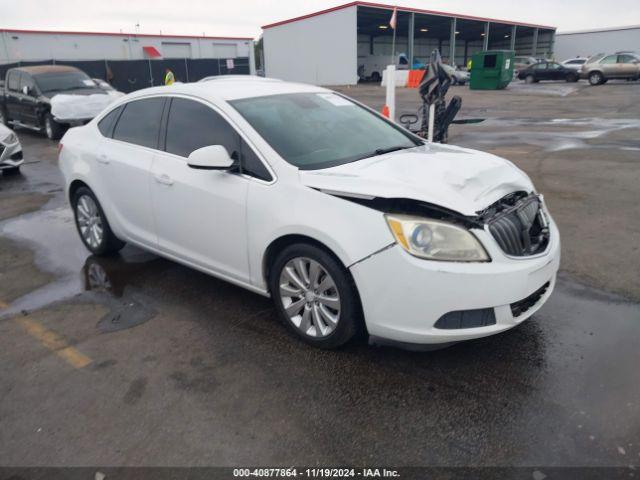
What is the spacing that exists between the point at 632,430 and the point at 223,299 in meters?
2.97

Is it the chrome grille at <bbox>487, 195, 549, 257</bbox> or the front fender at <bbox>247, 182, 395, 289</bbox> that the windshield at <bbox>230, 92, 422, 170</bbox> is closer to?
the front fender at <bbox>247, 182, 395, 289</bbox>

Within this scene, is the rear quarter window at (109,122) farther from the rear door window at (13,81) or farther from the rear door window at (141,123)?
the rear door window at (13,81)

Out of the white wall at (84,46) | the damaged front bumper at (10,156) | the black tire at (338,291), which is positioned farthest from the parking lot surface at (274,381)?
the white wall at (84,46)

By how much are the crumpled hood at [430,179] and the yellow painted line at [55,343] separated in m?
1.94

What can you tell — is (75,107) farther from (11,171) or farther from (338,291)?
(338,291)

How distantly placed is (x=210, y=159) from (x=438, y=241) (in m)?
1.65

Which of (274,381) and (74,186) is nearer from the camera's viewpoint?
(274,381)

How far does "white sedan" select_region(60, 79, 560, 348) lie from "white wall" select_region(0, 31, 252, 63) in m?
38.5

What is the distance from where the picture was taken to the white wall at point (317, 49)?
41312 mm

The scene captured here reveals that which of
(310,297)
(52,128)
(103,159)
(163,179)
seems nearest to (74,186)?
(103,159)

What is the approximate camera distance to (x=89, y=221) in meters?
5.29

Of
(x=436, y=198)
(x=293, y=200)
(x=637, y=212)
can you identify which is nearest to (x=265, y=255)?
(x=293, y=200)

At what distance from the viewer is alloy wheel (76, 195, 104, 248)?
5.16 m

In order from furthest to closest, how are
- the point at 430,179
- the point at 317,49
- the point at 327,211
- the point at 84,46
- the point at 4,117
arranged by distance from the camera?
1. the point at 317,49
2. the point at 84,46
3. the point at 4,117
4. the point at 430,179
5. the point at 327,211
